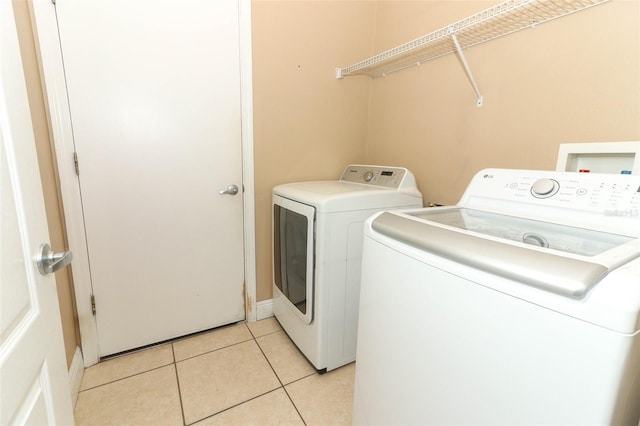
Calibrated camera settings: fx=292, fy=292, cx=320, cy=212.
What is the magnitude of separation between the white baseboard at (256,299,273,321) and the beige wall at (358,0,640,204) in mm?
1329

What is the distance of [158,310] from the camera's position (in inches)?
70.2

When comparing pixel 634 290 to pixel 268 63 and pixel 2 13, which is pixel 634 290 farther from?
pixel 268 63

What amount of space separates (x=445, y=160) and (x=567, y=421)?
139cm

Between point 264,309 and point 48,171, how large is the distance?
1.45 m

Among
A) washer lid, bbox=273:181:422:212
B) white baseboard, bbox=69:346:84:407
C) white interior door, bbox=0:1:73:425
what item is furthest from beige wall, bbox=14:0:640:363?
white interior door, bbox=0:1:73:425

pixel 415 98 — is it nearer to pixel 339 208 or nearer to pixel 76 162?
pixel 339 208

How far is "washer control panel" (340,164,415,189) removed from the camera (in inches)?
66.5

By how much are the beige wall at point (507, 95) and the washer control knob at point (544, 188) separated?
36 cm

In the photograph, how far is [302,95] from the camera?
78.7 inches

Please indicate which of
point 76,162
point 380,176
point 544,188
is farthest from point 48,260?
point 380,176

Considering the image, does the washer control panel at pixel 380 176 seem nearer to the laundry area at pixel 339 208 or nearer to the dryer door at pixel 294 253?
the laundry area at pixel 339 208

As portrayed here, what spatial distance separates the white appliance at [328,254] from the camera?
147 centimetres

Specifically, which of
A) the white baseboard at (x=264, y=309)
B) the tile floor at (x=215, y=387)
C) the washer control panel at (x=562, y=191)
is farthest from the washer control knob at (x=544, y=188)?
the white baseboard at (x=264, y=309)

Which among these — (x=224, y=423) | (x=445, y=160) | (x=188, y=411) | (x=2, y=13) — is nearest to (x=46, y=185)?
(x=2, y=13)
